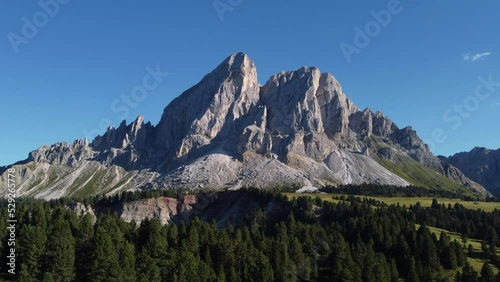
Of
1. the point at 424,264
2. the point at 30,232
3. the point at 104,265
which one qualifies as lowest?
the point at 424,264

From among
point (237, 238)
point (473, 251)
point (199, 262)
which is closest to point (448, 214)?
point (473, 251)

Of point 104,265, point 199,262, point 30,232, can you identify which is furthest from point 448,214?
point 30,232

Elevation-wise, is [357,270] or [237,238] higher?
[237,238]

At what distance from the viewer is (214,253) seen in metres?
111

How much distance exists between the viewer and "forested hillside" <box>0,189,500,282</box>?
88688mm

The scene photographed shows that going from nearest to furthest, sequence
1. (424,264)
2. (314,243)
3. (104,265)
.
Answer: (104,265)
(424,264)
(314,243)

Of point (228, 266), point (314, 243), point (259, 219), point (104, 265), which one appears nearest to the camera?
point (104, 265)

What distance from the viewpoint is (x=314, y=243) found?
135625 millimetres

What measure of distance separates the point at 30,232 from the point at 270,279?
53222 mm

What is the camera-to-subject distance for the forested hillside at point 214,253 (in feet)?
291

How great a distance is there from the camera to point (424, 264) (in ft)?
402

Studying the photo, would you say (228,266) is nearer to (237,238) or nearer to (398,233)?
(237,238)

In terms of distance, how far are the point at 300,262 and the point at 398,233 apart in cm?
4398

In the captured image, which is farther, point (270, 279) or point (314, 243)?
point (314, 243)
